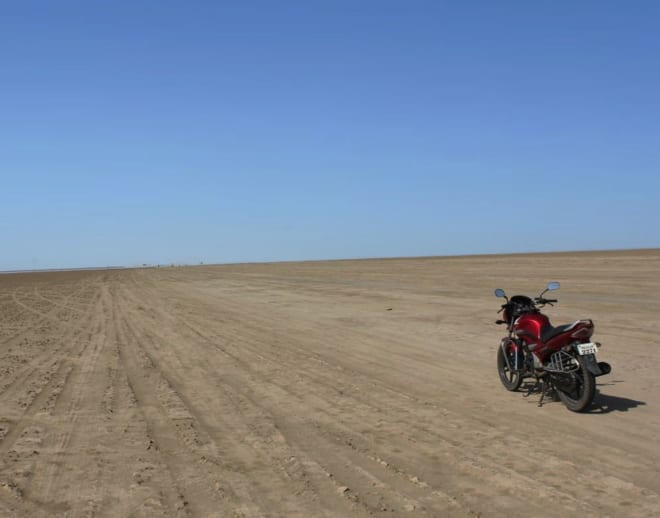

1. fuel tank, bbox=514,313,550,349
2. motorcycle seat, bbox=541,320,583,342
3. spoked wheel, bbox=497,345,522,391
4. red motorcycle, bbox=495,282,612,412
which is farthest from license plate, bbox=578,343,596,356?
spoked wheel, bbox=497,345,522,391

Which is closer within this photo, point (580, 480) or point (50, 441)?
point (580, 480)

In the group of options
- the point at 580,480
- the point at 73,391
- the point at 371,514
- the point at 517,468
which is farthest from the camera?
the point at 73,391

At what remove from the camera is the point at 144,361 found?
455 inches

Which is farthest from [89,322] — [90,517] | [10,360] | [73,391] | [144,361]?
[90,517]

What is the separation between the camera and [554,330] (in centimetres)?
757

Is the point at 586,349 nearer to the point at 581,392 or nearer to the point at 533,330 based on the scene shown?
the point at 581,392

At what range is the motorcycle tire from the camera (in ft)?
23.0

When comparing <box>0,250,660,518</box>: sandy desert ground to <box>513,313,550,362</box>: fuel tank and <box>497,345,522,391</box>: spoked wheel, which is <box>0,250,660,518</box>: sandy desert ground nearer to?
<box>497,345,522,391</box>: spoked wheel

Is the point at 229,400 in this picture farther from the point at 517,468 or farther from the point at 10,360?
the point at 10,360

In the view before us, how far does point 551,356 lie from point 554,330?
0.32 metres

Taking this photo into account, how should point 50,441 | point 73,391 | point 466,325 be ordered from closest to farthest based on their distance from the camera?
1. point 50,441
2. point 73,391
3. point 466,325

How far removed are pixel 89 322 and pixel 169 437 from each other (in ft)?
45.0

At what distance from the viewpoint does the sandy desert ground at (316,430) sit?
4776mm

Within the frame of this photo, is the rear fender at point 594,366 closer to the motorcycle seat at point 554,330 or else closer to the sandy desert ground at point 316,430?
the motorcycle seat at point 554,330
